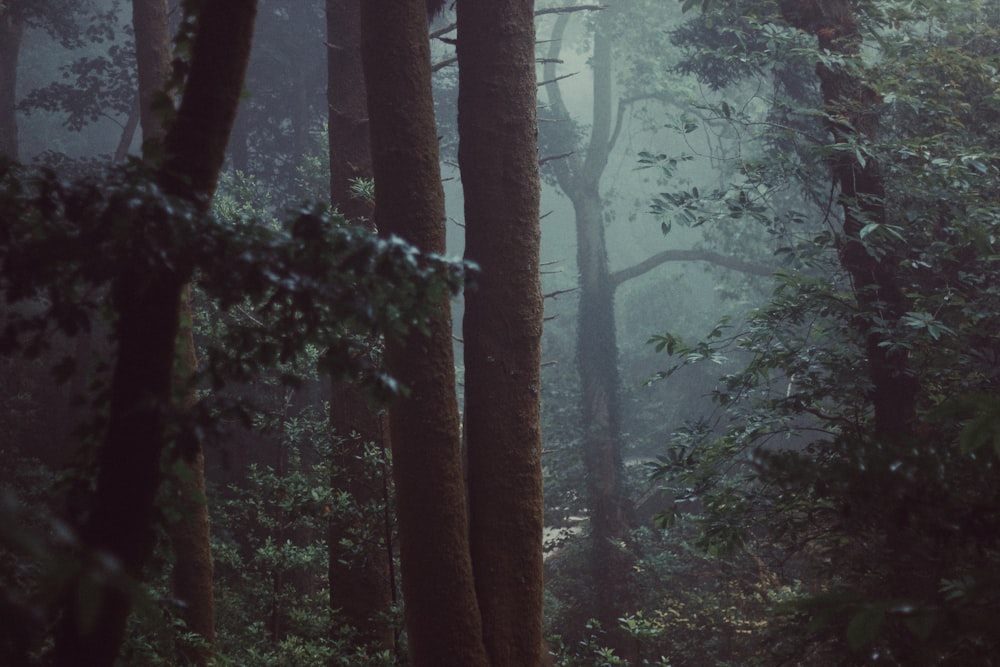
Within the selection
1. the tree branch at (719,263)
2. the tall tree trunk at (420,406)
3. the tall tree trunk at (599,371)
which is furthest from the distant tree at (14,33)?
the tall tree trunk at (420,406)

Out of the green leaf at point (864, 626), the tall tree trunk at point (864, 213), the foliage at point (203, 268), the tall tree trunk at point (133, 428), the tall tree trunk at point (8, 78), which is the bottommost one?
the green leaf at point (864, 626)

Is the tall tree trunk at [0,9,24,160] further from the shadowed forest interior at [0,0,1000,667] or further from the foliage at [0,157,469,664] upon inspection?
the foliage at [0,157,469,664]

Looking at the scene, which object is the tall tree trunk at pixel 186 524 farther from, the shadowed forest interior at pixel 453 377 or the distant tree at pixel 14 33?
the distant tree at pixel 14 33

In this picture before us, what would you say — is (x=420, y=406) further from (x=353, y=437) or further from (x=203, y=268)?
(x=353, y=437)

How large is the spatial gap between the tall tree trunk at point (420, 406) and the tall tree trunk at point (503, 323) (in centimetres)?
27

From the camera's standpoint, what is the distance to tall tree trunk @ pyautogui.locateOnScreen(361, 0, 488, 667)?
12.1 feet

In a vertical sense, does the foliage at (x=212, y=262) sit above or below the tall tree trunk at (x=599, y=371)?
below

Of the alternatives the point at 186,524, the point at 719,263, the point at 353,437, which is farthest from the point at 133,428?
the point at 719,263

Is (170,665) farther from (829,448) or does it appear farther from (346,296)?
(829,448)

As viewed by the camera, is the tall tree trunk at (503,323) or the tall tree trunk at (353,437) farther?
the tall tree trunk at (353,437)

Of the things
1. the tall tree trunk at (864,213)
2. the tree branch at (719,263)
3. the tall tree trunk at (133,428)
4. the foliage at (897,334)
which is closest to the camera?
the tall tree trunk at (133,428)

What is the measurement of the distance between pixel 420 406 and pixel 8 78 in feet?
51.9

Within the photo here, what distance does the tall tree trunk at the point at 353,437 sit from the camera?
5652 mm

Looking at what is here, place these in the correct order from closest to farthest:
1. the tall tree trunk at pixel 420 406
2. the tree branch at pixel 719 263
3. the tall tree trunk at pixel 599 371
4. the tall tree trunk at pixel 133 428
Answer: the tall tree trunk at pixel 133 428 < the tall tree trunk at pixel 420 406 < the tall tree trunk at pixel 599 371 < the tree branch at pixel 719 263
